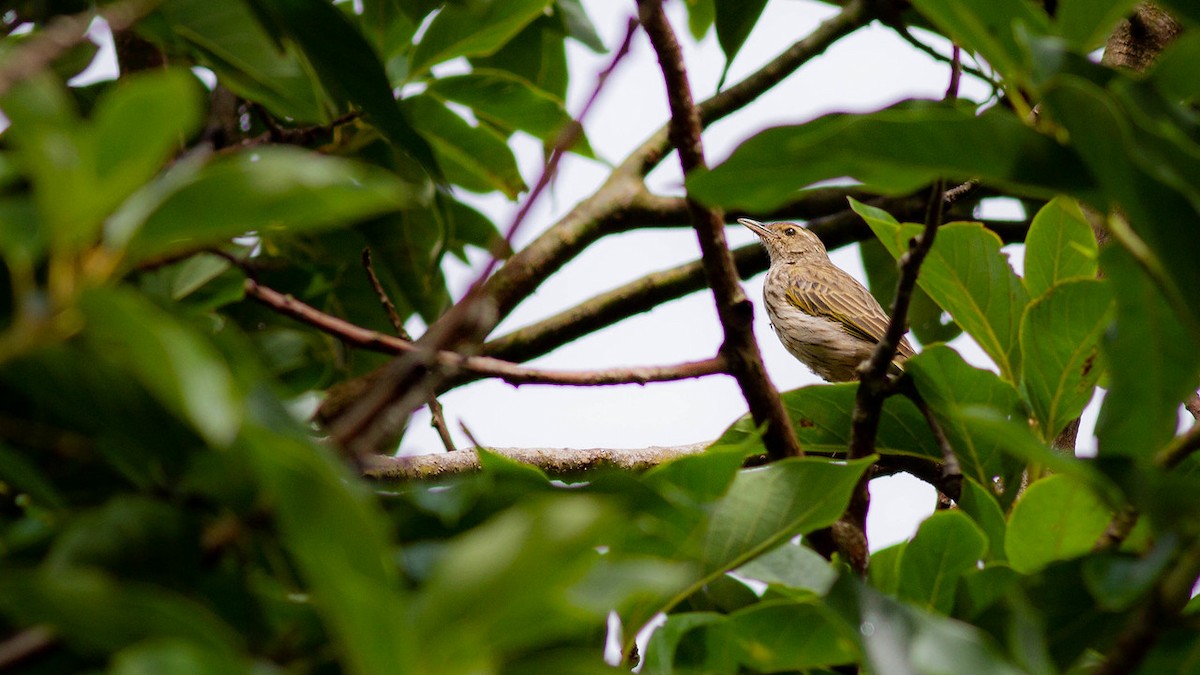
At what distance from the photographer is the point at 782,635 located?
4.79ft

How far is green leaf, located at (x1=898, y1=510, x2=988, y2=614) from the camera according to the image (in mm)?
1587

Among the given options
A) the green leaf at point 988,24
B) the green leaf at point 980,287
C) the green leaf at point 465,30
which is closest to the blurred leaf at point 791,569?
the green leaf at point 988,24

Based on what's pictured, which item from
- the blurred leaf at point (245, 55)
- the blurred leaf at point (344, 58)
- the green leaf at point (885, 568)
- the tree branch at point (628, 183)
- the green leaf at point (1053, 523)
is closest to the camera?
the green leaf at point (1053, 523)

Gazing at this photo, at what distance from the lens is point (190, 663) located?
32.9 inches

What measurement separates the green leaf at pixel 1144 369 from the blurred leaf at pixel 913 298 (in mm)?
3024

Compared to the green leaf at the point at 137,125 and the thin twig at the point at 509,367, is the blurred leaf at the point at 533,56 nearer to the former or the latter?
the thin twig at the point at 509,367

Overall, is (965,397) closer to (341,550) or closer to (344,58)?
(344,58)

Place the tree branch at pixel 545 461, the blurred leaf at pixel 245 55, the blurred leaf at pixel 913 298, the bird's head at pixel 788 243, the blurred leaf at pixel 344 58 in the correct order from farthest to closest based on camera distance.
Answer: the bird's head at pixel 788 243
the blurred leaf at pixel 913 298
the tree branch at pixel 545 461
the blurred leaf at pixel 245 55
the blurred leaf at pixel 344 58

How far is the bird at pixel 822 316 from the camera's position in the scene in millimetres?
7355

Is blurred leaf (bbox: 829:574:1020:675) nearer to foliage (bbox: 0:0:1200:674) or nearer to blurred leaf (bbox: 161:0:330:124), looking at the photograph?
foliage (bbox: 0:0:1200:674)

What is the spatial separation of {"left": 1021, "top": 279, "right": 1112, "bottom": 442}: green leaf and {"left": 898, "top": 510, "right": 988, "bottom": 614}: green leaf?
1.47 feet

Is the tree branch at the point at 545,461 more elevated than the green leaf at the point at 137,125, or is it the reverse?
the green leaf at the point at 137,125

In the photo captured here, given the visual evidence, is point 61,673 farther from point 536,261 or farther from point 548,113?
point 536,261

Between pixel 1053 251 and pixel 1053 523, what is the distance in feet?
2.60
